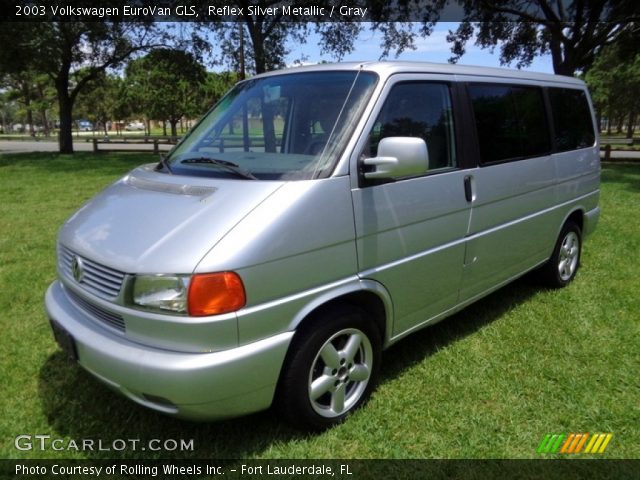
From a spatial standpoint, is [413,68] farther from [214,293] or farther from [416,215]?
[214,293]

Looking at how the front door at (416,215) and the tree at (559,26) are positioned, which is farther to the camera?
the tree at (559,26)

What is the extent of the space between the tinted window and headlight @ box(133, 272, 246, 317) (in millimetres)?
1124

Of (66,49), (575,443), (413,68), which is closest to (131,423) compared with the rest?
(575,443)

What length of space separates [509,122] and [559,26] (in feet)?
51.2

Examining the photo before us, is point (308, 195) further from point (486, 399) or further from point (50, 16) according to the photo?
point (50, 16)

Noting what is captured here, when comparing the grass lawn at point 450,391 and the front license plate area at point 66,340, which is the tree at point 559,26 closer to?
the grass lawn at point 450,391

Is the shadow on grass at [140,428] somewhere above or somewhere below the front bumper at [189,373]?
below

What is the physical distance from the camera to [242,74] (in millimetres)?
18641

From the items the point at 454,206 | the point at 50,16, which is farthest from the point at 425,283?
the point at 50,16

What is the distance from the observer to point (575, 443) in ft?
9.16

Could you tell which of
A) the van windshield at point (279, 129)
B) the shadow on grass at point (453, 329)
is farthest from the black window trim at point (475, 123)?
the shadow on grass at point (453, 329)

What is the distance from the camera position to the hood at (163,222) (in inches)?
89.4

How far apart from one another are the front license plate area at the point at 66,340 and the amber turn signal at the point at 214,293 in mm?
872

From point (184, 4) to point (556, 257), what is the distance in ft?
59.6
